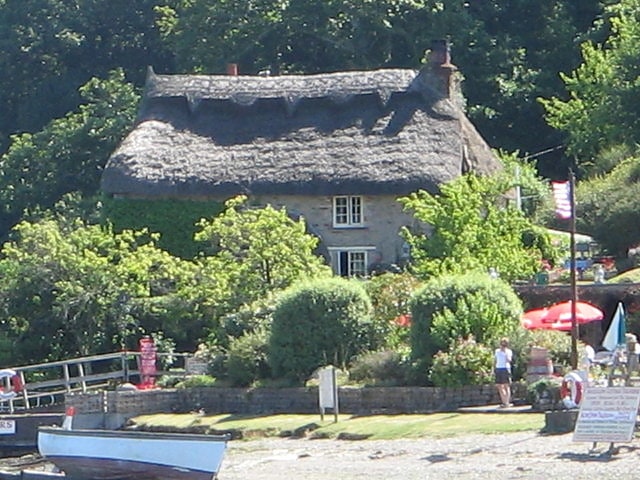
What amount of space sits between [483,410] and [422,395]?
1780 mm

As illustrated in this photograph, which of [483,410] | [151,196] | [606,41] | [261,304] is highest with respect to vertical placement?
[606,41]

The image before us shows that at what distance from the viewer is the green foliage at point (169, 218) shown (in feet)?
191

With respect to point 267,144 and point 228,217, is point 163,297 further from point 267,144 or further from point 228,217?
point 267,144

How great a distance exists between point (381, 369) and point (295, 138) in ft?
62.4

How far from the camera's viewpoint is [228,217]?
5112 centimetres

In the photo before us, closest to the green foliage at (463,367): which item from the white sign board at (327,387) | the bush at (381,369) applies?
the bush at (381,369)

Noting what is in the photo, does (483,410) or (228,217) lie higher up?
(228,217)

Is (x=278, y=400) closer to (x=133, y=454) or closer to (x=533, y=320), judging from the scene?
(x=533, y=320)

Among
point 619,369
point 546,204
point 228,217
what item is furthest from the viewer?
point 546,204

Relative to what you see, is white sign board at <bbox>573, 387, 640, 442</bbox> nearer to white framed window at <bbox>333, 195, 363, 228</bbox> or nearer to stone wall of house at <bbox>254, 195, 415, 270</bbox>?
stone wall of house at <bbox>254, 195, 415, 270</bbox>

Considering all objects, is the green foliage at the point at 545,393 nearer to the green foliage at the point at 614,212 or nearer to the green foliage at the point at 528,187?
the green foliage at the point at 614,212

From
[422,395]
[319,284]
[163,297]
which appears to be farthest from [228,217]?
[422,395]

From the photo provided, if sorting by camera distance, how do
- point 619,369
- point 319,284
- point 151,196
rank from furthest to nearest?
point 151,196
point 319,284
point 619,369

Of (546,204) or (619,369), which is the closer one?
(619,369)
